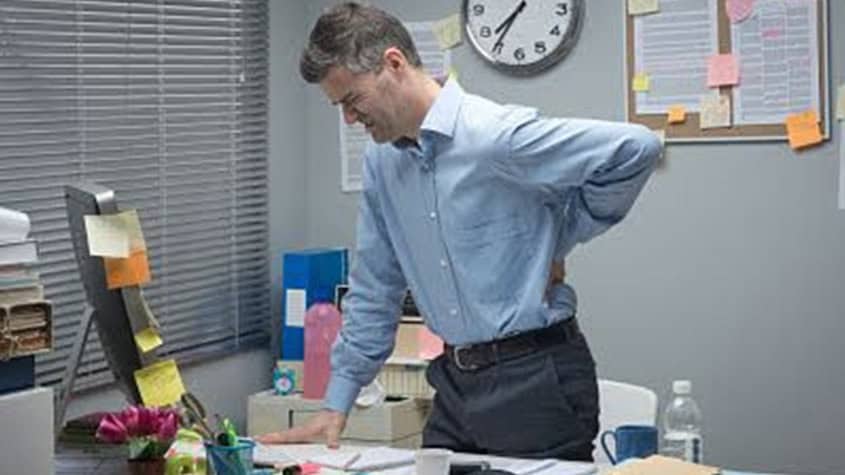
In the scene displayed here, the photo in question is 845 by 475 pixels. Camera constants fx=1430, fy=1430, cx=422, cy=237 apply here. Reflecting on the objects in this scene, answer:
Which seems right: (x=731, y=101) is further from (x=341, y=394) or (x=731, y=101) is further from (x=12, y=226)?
(x=12, y=226)

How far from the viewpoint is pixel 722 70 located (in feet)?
13.6

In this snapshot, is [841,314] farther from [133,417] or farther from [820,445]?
[133,417]

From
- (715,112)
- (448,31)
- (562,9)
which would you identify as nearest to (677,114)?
(715,112)

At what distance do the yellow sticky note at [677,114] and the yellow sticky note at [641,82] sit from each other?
10 centimetres

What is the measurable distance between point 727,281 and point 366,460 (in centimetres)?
180

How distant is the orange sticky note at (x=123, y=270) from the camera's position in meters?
2.75

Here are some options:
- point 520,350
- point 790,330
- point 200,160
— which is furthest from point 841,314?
point 200,160

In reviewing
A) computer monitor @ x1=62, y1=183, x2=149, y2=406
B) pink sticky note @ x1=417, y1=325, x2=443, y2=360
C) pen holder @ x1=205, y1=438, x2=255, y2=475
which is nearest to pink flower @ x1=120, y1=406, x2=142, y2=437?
pen holder @ x1=205, y1=438, x2=255, y2=475

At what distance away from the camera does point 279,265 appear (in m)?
4.62

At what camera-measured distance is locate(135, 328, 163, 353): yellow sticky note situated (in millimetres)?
2758

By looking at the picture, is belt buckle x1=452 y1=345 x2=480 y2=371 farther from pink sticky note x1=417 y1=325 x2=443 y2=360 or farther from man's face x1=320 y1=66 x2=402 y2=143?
pink sticky note x1=417 y1=325 x2=443 y2=360

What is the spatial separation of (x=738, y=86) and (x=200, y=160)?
5.21 feet

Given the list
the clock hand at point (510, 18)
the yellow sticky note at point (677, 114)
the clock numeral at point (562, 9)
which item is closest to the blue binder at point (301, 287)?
the clock hand at point (510, 18)

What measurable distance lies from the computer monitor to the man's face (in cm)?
50
